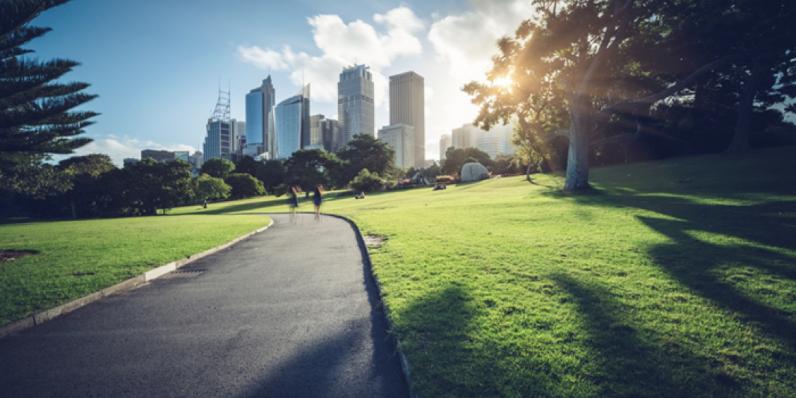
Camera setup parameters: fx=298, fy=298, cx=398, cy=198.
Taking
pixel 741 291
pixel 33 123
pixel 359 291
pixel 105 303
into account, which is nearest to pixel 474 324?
pixel 359 291

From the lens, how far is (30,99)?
820 centimetres

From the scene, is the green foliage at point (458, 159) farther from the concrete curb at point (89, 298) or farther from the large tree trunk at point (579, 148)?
the concrete curb at point (89, 298)

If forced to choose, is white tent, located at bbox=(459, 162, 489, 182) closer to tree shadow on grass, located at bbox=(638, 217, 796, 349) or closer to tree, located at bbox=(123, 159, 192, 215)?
tree, located at bbox=(123, 159, 192, 215)

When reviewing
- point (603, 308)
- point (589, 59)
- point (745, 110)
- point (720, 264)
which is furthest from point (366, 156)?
point (603, 308)

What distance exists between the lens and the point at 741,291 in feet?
13.1

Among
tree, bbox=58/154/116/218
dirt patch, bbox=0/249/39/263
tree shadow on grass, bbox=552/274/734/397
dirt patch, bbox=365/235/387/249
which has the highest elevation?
tree, bbox=58/154/116/218

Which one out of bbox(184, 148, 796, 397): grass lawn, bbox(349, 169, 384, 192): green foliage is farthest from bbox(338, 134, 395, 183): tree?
bbox(184, 148, 796, 397): grass lawn

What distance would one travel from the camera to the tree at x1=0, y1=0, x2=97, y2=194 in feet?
21.3

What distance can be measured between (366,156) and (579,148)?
52.6 m

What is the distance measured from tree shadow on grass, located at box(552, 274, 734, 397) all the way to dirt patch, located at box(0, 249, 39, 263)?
43.9 ft

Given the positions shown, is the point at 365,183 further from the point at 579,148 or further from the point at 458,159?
the point at 458,159

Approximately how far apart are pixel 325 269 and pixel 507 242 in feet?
15.0

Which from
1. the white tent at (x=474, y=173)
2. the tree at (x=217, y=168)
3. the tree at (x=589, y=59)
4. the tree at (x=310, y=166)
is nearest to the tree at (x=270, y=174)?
the tree at (x=217, y=168)

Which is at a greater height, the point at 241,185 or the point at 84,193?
the point at 241,185
